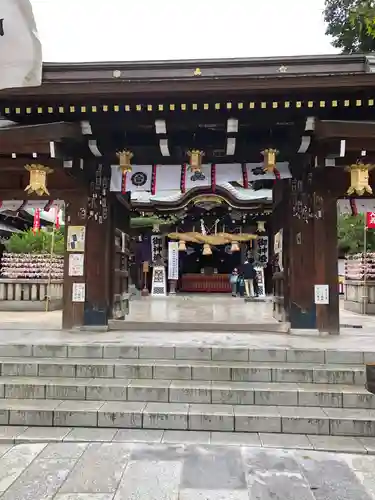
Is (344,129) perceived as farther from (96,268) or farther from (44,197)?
(44,197)

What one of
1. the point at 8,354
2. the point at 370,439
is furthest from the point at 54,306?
the point at 370,439

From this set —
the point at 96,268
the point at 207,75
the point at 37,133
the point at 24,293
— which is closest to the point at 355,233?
the point at 207,75

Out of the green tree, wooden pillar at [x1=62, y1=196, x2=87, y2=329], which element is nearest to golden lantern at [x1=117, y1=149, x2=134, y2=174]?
wooden pillar at [x1=62, y1=196, x2=87, y2=329]

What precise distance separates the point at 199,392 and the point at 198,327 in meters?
3.17

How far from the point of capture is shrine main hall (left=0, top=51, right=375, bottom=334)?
674 centimetres

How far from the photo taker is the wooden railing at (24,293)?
13.2 metres

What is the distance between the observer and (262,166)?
8.19 meters

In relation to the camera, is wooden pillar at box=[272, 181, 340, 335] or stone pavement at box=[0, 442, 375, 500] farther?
wooden pillar at box=[272, 181, 340, 335]

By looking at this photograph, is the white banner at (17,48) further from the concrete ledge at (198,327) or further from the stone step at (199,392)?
the concrete ledge at (198,327)

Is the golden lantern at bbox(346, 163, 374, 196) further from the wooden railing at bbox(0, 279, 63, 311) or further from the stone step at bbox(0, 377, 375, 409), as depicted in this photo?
the wooden railing at bbox(0, 279, 63, 311)

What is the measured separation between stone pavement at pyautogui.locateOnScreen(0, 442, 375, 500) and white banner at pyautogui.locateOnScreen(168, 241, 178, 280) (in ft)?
60.7

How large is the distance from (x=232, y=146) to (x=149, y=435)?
5132 mm

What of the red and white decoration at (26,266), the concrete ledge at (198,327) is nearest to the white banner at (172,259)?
the red and white decoration at (26,266)

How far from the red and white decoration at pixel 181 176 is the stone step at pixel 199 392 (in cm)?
404
